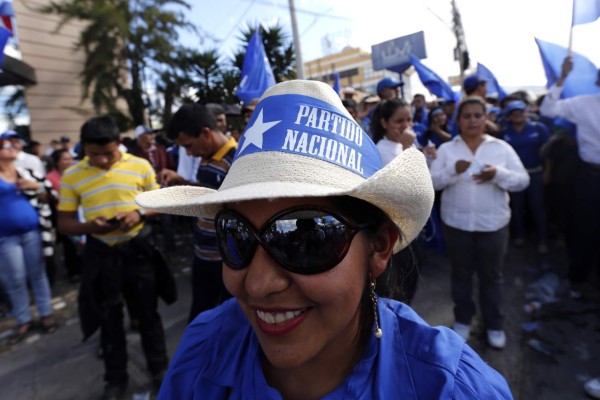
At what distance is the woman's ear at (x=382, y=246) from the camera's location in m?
1.07

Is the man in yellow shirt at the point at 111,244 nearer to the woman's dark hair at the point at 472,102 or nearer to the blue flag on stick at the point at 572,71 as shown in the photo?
the woman's dark hair at the point at 472,102

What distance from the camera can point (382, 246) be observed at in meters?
1.10

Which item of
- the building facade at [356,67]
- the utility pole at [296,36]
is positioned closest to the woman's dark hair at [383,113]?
the utility pole at [296,36]

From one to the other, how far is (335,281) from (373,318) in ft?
1.09

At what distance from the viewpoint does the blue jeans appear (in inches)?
144

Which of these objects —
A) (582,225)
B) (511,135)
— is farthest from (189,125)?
(511,135)

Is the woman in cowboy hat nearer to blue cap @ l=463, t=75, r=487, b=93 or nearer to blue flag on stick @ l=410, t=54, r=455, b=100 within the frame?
blue cap @ l=463, t=75, r=487, b=93

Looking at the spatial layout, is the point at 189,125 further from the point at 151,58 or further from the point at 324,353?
the point at 151,58

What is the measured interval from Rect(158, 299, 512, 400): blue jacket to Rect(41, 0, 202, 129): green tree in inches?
614

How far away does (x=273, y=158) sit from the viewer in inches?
37.7

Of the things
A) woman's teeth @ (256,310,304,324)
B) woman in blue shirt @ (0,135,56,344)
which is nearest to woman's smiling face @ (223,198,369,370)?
woman's teeth @ (256,310,304,324)

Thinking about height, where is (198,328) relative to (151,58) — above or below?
below

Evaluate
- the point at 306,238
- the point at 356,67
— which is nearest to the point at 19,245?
the point at 306,238

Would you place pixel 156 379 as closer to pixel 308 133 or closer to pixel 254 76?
pixel 308 133
